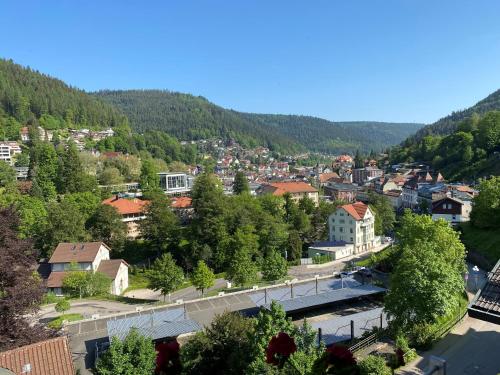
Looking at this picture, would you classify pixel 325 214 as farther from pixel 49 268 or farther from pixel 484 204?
pixel 49 268

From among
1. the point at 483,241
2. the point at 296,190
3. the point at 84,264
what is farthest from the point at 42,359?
the point at 296,190

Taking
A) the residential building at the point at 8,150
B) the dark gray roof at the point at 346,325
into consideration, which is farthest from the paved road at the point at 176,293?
the residential building at the point at 8,150

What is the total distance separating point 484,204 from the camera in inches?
1453

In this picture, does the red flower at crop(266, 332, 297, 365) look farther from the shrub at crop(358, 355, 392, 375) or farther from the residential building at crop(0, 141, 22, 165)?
the residential building at crop(0, 141, 22, 165)

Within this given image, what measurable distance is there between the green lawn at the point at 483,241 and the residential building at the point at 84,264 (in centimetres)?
3166

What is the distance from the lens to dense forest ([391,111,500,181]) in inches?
3296

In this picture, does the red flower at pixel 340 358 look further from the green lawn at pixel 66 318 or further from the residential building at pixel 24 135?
the residential building at pixel 24 135

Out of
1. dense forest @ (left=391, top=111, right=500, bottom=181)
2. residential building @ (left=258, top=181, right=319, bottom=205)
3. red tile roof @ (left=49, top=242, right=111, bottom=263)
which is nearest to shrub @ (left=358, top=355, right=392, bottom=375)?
red tile roof @ (left=49, top=242, right=111, bottom=263)

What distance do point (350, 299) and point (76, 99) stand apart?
413 feet

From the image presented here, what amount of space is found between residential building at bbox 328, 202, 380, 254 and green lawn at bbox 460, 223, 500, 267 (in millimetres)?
12452

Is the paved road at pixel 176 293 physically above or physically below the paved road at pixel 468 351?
below

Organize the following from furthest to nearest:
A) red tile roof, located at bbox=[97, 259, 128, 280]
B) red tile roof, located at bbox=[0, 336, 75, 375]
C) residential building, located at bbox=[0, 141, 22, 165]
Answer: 1. residential building, located at bbox=[0, 141, 22, 165]
2. red tile roof, located at bbox=[97, 259, 128, 280]
3. red tile roof, located at bbox=[0, 336, 75, 375]

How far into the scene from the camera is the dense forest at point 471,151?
83.7 meters

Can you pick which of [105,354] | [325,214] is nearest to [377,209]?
[325,214]
